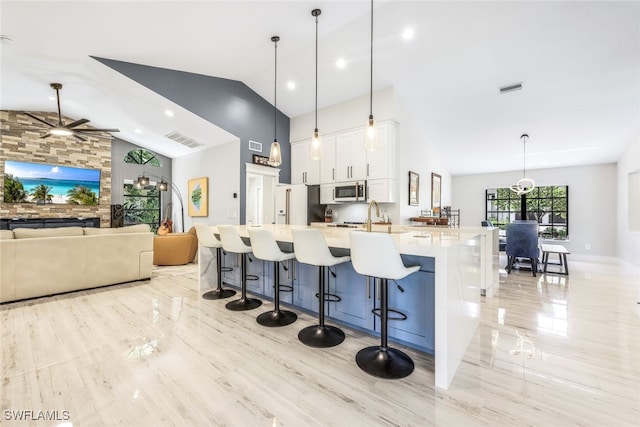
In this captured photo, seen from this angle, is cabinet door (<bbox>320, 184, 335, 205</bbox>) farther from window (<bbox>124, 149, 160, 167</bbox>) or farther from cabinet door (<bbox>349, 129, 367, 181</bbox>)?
window (<bbox>124, 149, 160, 167</bbox>)

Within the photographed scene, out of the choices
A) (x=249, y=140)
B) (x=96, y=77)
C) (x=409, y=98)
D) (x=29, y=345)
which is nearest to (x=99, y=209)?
(x=96, y=77)

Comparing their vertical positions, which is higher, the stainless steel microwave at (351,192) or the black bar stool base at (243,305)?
the stainless steel microwave at (351,192)

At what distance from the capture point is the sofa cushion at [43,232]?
3365 millimetres

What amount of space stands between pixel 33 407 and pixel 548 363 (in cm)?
335

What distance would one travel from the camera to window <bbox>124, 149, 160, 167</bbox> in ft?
24.8

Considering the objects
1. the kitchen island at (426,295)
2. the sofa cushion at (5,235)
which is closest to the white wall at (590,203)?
the kitchen island at (426,295)

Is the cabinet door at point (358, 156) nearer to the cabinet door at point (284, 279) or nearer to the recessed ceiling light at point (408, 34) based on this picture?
the recessed ceiling light at point (408, 34)

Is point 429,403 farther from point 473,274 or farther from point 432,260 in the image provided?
point 473,274

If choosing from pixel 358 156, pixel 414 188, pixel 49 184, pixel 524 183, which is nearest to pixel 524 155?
pixel 524 183

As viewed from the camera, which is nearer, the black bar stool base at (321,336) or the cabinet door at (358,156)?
the black bar stool base at (321,336)

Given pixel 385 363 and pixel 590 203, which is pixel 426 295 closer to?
pixel 385 363

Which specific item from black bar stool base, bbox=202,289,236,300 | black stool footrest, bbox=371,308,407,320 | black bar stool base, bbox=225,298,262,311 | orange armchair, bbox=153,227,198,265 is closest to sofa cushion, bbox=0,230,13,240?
orange armchair, bbox=153,227,198,265

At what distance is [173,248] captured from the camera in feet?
17.4

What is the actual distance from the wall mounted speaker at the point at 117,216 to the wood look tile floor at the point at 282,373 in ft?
14.8
